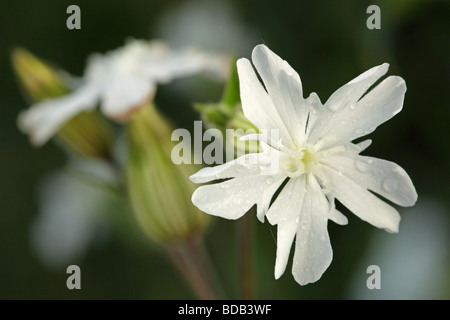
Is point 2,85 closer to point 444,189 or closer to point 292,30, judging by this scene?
point 292,30

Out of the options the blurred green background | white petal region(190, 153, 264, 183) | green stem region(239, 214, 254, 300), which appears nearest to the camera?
white petal region(190, 153, 264, 183)

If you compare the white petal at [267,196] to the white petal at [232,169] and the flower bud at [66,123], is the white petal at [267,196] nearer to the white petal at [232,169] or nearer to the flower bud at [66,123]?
the white petal at [232,169]

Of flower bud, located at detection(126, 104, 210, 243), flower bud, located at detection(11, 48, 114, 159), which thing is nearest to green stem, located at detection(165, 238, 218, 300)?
flower bud, located at detection(126, 104, 210, 243)

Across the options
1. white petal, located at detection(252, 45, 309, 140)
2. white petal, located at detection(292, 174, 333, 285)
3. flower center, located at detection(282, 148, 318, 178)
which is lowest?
white petal, located at detection(292, 174, 333, 285)

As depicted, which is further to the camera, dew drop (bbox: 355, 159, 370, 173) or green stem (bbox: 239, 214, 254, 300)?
green stem (bbox: 239, 214, 254, 300)

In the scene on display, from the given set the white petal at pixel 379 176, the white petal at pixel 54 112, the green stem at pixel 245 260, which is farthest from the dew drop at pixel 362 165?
the white petal at pixel 54 112

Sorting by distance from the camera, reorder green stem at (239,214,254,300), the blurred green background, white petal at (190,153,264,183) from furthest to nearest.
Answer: the blurred green background → green stem at (239,214,254,300) → white petal at (190,153,264,183)

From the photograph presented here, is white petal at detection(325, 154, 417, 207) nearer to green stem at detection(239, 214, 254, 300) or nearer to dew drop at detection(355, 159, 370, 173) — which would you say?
dew drop at detection(355, 159, 370, 173)

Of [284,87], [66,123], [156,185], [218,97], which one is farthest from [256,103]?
[218,97]
